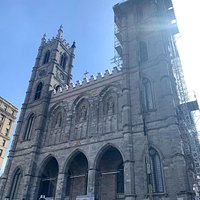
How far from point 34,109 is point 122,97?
1260 cm

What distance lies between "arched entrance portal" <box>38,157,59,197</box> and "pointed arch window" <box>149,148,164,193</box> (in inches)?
432

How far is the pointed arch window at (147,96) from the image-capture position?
20359mm

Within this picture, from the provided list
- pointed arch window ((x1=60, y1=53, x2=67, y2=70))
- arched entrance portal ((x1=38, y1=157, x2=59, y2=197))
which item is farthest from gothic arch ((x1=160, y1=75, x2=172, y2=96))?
pointed arch window ((x1=60, y1=53, x2=67, y2=70))

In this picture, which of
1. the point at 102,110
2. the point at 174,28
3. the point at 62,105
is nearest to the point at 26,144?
the point at 62,105

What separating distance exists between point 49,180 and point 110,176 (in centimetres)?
719

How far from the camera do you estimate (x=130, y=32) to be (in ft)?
84.7

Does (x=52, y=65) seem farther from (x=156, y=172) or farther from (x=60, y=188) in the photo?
(x=156, y=172)

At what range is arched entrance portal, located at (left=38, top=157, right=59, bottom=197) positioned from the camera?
23.7 m

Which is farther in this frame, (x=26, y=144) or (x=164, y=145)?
(x=26, y=144)

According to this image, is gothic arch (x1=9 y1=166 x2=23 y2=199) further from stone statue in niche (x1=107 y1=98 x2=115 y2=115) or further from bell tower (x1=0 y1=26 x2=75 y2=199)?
stone statue in niche (x1=107 y1=98 x2=115 y2=115)

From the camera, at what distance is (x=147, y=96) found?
21.0 meters

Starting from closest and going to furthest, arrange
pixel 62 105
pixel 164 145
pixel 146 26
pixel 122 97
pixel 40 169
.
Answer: pixel 164 145 < pixel 122 97 < pixel 40 169 < pixel 146 26 < pixel 62 105

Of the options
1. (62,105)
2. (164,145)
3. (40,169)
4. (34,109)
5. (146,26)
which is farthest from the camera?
(34,109)

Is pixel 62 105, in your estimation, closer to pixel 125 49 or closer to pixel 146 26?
pixel 125 49
